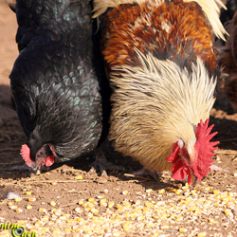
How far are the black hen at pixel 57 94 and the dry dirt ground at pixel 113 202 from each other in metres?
0.28

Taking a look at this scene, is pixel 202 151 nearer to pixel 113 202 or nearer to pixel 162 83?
pixel 162 83

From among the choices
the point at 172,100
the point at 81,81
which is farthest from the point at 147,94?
the point at 81,81

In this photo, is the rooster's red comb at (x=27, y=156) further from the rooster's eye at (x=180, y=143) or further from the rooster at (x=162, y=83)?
the rooster's eye at (x=180, y=143)

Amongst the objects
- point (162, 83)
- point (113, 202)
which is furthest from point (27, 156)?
point (162, 83)

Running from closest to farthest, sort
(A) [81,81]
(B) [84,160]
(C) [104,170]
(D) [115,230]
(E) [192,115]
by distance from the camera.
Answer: (D) [115,230], (E) [192,115], (A) [81,81], (C) [104,170], (B) [84,160]

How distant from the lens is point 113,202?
15.5ft

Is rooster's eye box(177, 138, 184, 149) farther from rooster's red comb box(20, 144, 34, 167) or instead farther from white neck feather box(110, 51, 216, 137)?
rooster's red comb box(20, 144, 34, 167)

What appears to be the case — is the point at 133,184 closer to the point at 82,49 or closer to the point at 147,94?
the point at 147,94

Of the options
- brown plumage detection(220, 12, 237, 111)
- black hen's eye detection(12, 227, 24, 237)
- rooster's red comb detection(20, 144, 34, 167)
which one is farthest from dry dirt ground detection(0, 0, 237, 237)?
brown plumage detection(220, 12, 237, 111)

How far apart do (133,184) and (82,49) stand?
114 centimetres

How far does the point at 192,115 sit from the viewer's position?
15.4 ft

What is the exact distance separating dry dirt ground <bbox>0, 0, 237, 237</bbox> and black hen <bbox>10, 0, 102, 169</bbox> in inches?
11.0

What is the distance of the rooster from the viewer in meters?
4.67

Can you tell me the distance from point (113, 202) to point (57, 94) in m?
0.91
